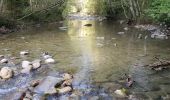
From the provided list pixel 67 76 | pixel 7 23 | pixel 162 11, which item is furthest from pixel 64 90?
pixel 7 23

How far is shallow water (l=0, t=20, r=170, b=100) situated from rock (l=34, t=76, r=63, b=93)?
2.04 feet

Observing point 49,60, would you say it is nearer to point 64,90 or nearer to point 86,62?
point 86,62

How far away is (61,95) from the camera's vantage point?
1011 cm

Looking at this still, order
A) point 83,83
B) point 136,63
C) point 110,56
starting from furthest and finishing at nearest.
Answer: point 110,56 < point 136,63 < point 83,83

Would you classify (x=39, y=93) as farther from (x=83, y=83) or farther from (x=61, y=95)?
(x=83, y=83)

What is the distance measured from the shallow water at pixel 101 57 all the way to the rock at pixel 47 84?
0.62m

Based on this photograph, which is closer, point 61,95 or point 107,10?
point 61,95

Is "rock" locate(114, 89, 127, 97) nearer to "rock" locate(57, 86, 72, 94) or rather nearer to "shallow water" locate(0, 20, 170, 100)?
"shallow water" locate(0, 20, 170, 100)

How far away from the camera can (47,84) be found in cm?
1077

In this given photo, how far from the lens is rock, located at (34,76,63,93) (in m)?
10.5

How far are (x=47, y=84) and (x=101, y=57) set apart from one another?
4.73 meters

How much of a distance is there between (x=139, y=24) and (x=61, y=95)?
19016 mm

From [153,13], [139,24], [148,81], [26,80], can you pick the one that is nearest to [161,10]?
[153,13]

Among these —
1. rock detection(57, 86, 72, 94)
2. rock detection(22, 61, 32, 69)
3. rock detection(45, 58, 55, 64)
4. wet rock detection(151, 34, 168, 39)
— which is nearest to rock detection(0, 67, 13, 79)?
rock detection(22, 61, 32, 69)
